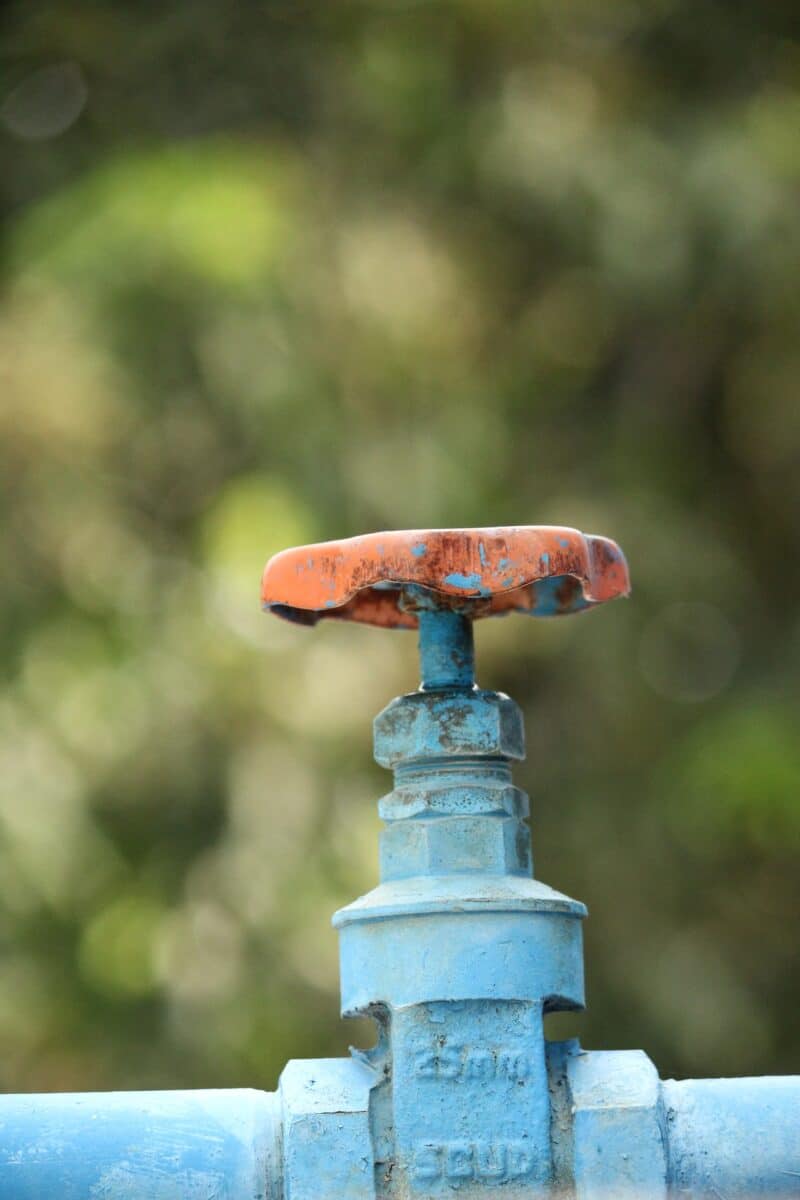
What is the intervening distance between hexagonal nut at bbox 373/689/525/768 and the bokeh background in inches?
81.2

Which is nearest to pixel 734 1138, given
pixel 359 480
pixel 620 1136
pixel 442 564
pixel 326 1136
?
pixel 620 1136

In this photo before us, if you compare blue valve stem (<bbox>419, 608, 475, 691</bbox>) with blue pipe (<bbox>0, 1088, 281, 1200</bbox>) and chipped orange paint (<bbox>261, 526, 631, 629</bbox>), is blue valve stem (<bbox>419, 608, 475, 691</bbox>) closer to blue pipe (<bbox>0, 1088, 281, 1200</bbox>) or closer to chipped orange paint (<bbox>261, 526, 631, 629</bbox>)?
chipped orange paint (<bbox>261, 526, 631, 629</bbox>)

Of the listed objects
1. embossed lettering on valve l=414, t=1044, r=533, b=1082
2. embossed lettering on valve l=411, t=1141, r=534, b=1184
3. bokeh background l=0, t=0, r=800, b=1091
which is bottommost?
embossed lettering on valve l=411, t=1141, r=534, b=1184

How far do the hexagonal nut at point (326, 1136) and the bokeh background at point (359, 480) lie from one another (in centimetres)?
210

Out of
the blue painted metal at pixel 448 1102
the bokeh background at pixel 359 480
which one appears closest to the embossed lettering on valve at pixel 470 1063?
the blue painted metal at pixel 448 1102

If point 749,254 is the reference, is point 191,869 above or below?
below

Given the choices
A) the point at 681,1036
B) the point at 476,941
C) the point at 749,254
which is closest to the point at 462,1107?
the point at 476,941

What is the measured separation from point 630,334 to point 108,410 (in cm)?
110

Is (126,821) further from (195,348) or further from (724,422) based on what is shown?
(724,422)

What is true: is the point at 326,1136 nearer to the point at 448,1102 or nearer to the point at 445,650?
the point at 448,1102

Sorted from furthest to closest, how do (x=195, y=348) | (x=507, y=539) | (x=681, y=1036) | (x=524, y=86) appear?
(x=524, y=86)
(x=195, y=348)
(x=681, y=1036)
(x=507, y=539)

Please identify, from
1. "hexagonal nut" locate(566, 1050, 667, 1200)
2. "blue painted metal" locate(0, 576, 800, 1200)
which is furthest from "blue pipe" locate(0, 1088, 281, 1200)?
"hexagonal nut" locate(566, 1050, 667, 1200)

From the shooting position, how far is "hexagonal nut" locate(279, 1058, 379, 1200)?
2.32ft

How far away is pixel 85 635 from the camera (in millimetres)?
3113
